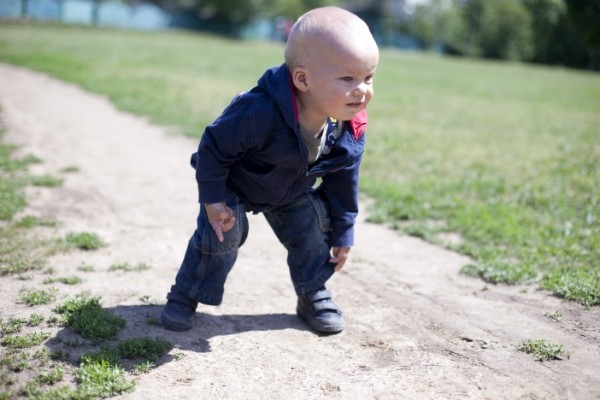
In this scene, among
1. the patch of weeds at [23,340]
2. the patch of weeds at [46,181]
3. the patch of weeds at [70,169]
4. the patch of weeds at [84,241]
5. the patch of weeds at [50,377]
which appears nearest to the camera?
the patch of weeds at [50,377]

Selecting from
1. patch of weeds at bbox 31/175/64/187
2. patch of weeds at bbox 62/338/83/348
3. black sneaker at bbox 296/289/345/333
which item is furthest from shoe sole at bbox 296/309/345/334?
patch of weeds at bbox 31/175/64/187

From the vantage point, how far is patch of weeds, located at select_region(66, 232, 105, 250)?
3.88 meters

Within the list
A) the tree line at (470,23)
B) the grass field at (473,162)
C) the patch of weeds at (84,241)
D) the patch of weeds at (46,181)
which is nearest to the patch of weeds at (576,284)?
the grass field at (473,162)

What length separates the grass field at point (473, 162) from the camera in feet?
13.7

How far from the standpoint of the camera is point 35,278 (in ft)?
10.9

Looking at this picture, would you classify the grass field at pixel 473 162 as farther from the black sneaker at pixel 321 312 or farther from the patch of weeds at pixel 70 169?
the patch of weeds at pixel 70 169

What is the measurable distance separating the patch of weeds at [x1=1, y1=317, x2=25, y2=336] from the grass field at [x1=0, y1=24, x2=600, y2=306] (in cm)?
256

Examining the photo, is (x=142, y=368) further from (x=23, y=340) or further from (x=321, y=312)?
(x=321, y=312)

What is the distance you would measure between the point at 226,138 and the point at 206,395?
1.04 meters

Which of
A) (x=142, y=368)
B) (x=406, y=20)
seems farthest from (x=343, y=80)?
(x=406, y=20)

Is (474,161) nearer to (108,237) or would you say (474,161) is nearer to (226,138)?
(108,237)

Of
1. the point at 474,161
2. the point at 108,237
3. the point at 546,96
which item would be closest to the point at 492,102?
the point at 546,96

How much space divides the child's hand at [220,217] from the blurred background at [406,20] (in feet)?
107

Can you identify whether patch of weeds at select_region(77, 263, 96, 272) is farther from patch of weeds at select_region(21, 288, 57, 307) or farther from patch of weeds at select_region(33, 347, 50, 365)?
patch of weeds at select_region(33, 347, 50, 365)
